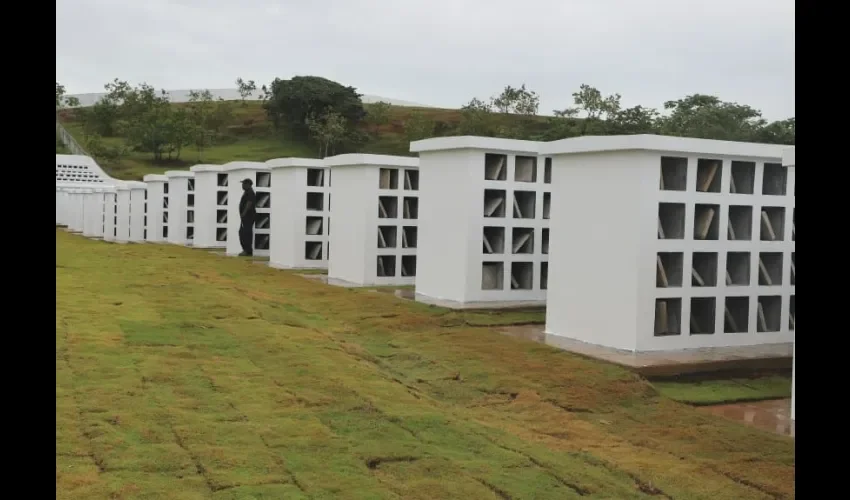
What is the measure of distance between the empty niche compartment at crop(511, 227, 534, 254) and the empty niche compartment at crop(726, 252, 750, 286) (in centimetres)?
336

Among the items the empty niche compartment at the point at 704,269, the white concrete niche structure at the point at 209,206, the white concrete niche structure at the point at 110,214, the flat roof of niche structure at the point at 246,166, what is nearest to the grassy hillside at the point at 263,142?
the white concrete niche structure at the point at 110,214

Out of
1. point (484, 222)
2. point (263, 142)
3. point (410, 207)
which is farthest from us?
point (263, 142)

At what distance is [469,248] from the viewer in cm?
1076

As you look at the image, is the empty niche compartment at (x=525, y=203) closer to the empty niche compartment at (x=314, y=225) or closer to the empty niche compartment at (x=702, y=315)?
the empty niche compartment at (x=702, y=315)

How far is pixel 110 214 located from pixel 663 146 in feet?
79.3

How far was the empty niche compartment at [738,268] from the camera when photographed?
8.25 metres

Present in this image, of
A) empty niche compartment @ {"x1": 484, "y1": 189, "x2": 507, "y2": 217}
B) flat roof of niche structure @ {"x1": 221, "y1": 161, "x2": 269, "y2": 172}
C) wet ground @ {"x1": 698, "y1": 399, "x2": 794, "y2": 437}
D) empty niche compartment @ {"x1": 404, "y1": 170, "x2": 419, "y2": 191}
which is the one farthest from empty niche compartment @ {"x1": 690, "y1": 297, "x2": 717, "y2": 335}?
flat roof of niche structure @ {"x1": 221, "y1": 161, "x2": 269, "y2": 172}

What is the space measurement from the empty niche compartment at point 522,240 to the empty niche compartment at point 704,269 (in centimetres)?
336

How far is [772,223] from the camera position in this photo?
8484 millimetres

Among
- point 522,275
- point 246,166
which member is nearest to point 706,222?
point 522,275

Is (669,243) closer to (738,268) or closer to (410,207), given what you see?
(738,268)
